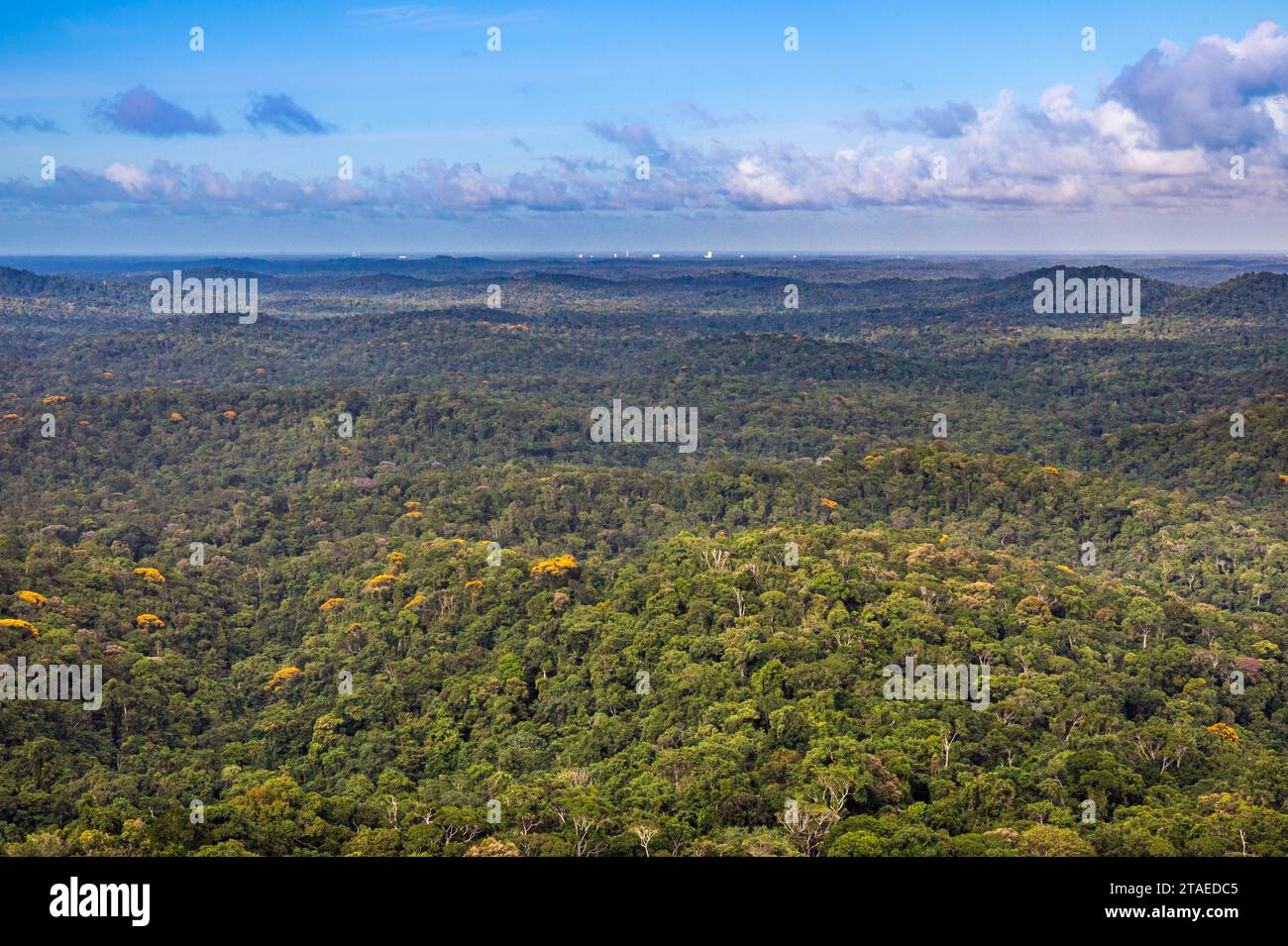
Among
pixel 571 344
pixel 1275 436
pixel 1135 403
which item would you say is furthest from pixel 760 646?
pixel 571 344

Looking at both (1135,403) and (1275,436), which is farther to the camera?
(1135,403)

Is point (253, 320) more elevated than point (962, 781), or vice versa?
point (253, 320)
